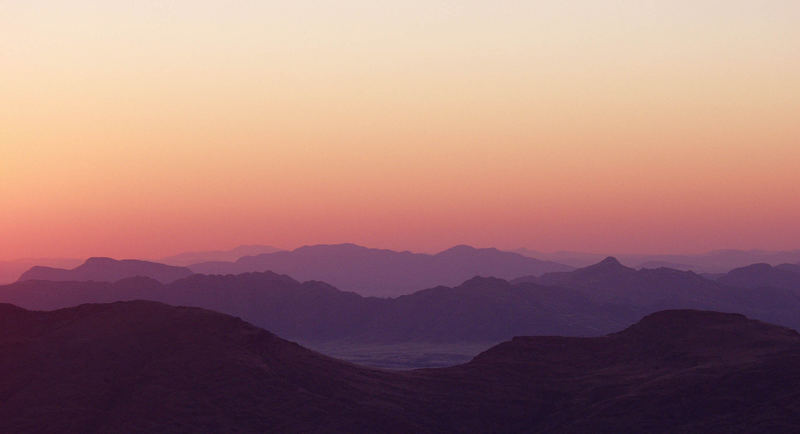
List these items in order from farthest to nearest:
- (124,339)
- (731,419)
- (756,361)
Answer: (124,339), (756,361), (731,419)

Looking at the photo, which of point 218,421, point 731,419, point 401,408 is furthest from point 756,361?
point 218,421

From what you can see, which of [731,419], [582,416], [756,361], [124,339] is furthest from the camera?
[124,339]

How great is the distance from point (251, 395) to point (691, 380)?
148 ft

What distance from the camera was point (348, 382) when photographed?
344 ft

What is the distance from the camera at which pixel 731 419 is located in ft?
293

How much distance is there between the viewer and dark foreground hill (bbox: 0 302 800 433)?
92688mm

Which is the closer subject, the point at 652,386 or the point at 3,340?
the point at 652,386

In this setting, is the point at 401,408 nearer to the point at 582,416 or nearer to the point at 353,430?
the point at 353,430

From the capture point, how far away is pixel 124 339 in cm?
11169

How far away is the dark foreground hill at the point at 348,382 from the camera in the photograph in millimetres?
92688

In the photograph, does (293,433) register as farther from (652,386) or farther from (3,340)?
(3,340)

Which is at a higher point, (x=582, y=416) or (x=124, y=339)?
(x=124, y=339)

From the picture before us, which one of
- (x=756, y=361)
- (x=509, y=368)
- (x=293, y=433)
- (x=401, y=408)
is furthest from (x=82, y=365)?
(x=756, y=361)

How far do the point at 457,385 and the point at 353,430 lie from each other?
2080 centimetres
